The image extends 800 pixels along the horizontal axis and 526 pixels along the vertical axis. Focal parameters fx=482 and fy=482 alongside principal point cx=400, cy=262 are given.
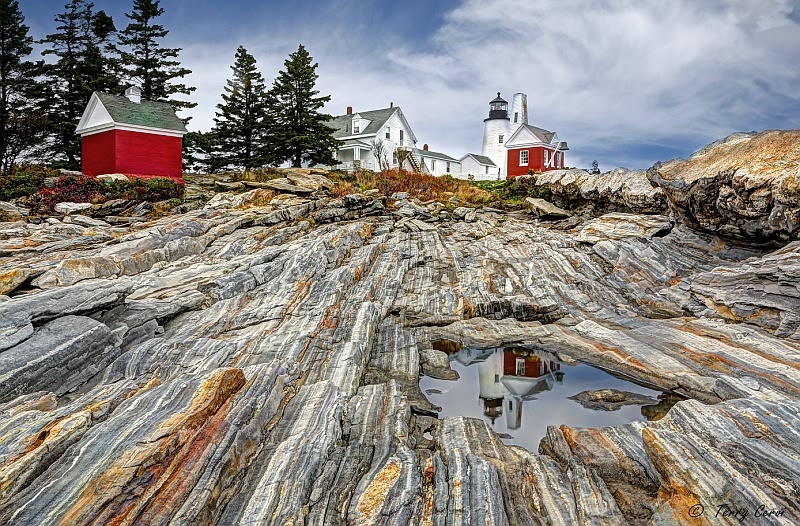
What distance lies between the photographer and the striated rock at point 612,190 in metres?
22.8

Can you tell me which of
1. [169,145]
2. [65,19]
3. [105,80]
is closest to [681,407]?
[169,145]

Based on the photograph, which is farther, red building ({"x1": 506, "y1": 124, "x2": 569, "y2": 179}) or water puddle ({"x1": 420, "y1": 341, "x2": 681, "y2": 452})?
red building ({"x1": 506, "y1": 124, "x2": 569, "y2": 179})

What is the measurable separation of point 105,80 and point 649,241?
3957 cm

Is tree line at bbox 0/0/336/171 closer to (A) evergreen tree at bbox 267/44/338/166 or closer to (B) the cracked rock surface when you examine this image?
(A) evergreen tree at bbox 267/44/338/166

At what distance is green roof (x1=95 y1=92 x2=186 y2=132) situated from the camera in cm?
3172

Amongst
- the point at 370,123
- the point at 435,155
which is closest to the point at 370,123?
the point at 370,123

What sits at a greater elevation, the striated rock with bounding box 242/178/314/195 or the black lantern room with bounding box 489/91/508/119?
the black lantern room with bounding box 489/91/508/119

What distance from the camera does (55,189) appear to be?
25.3m

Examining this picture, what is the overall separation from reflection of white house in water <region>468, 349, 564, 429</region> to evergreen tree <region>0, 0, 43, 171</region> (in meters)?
37.0

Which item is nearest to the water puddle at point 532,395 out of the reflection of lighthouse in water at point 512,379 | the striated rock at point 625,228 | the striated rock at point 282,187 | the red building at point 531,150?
the reflection of lighthouse in water at point 512,379

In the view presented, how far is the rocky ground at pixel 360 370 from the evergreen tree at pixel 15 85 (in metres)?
19.9

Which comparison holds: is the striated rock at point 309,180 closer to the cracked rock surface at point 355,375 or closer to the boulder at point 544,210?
the cracked rock surface at point 355,375

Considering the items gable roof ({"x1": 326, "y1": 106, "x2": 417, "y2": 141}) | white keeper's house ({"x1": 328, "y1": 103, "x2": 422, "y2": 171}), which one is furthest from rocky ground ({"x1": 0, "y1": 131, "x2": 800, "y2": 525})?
gable roof ({"x1": 326, "y1": 106, "x2": 417, "y2": 141})

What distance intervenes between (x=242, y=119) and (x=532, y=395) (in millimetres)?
36309
